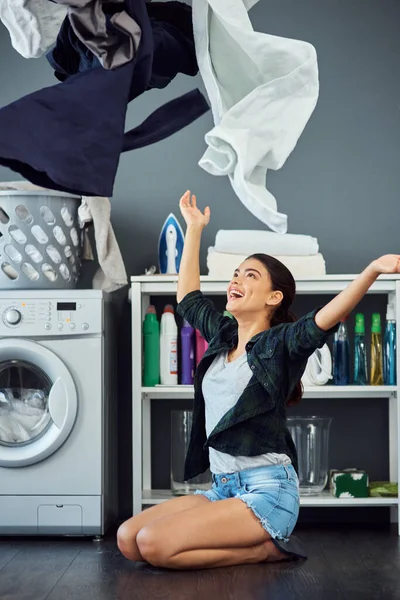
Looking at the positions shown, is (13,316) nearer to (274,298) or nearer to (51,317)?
(51,317)

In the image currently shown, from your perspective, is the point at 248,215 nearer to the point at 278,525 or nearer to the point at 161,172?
the point at 161,172

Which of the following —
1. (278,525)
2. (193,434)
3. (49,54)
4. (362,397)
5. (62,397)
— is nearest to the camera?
(49,54)

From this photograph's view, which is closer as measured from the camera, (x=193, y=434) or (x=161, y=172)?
(x=193, y=434)

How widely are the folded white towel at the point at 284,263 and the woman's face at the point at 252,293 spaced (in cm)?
79

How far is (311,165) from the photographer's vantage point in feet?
13.8

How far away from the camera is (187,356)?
3844 mm

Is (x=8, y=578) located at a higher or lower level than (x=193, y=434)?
lower

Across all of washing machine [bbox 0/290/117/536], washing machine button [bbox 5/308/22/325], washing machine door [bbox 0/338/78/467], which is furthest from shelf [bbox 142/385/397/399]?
washing machine button [bbox 5/308/22/325]

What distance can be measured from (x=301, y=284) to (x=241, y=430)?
1.04 m

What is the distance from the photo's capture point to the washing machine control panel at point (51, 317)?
143 inches

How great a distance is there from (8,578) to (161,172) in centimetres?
203

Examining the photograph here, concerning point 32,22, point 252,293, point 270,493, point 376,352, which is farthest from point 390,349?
point 32,22

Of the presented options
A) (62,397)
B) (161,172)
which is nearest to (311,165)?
(161,172)

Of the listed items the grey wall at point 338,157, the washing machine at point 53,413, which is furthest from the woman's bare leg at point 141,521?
the grey wall at point 338,157
